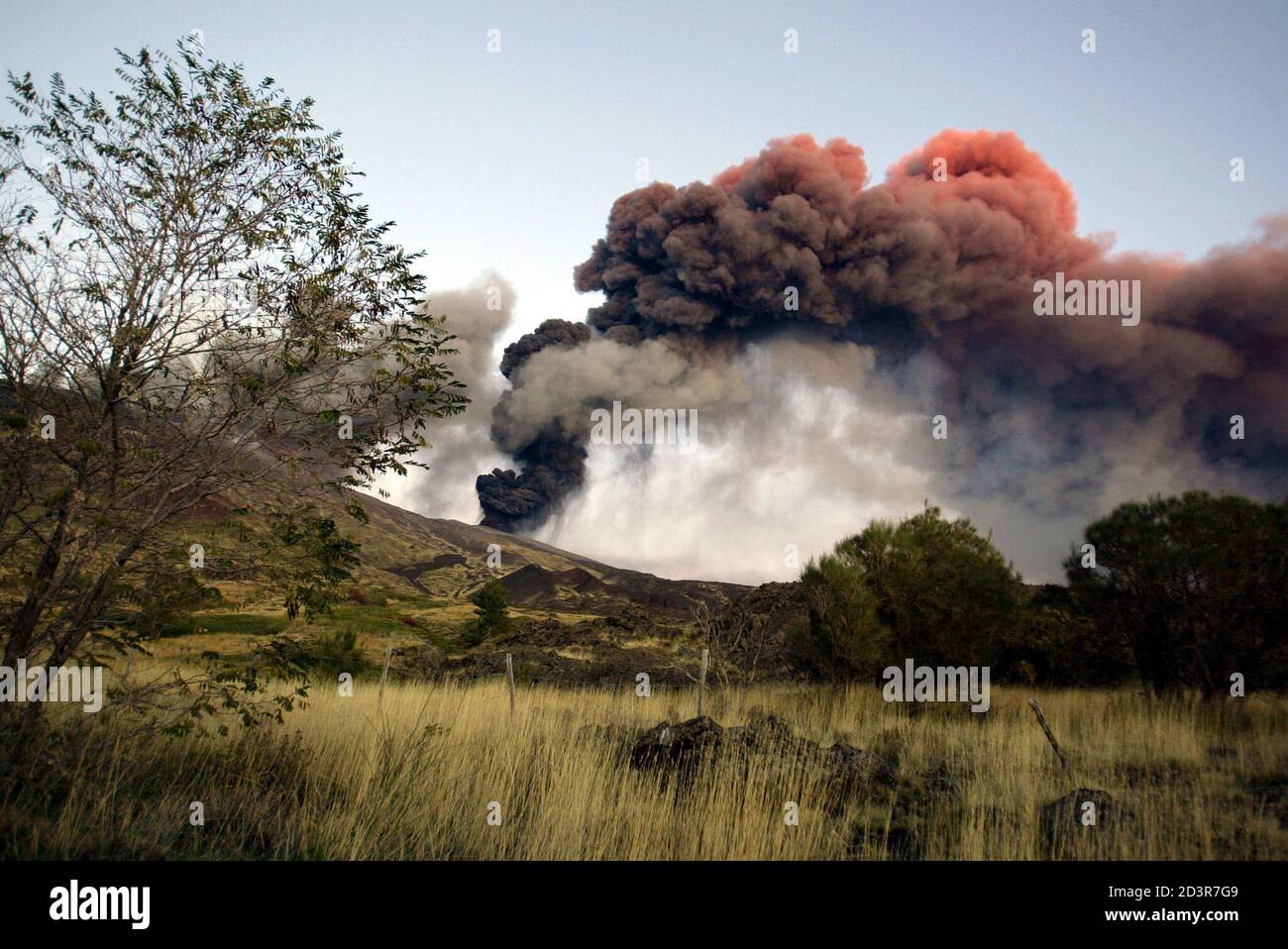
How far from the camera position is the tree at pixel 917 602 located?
14320 millimetres

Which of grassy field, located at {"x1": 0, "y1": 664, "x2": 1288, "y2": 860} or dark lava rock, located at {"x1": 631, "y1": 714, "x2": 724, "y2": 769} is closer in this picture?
grassy field, located at {"x1": 0, "y1": 664, "x2": 1288, "y2": 860}

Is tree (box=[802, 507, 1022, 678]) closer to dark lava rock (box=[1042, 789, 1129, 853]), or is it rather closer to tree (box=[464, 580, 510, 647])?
dark lava rock (box=[1042, 789, 1129, 853])

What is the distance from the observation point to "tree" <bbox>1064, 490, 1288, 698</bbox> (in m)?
11.0

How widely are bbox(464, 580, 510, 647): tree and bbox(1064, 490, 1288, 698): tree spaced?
27.0m

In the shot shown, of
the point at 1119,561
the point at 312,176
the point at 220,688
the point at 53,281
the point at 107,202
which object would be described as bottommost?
the point at 220,688

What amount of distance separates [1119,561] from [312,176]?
530 inches

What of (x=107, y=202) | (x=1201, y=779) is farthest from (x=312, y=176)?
(x=1201, y=779)

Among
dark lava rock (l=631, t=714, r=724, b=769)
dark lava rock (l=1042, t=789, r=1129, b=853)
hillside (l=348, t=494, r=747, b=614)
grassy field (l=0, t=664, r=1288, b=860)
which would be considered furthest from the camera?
hillside (l=348, t=494, r=747, b=614)

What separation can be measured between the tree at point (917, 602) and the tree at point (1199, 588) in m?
2.00

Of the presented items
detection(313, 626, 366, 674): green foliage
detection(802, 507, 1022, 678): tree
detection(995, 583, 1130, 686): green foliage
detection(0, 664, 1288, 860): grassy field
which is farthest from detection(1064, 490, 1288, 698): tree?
detection(313, 626, 366, 674): green foliage

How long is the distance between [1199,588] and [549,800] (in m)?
11.4

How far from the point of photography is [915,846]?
529 cm

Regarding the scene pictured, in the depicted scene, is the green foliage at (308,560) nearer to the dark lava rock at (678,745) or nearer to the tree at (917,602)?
the dark lava rock at (678,745)
